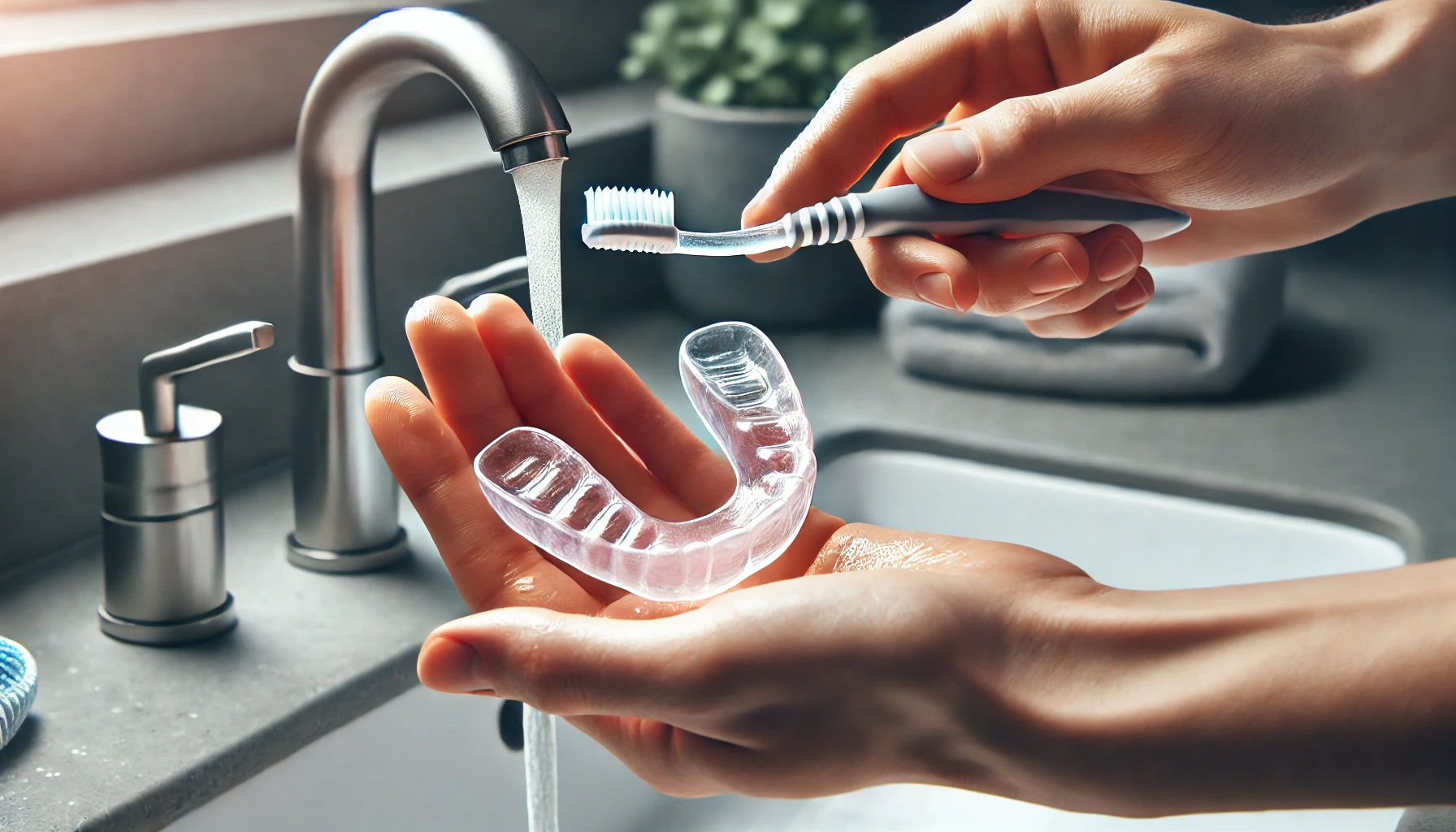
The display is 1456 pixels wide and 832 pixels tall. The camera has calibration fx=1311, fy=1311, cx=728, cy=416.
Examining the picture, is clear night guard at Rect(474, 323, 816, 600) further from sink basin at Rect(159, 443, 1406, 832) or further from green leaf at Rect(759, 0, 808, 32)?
green leaf at Rect(759, 0, 808, 32)

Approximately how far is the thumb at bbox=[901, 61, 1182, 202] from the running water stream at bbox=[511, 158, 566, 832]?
20 centimetres

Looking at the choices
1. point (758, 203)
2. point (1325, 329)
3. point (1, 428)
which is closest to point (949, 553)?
point (758, 203)

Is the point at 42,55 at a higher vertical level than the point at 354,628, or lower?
higher

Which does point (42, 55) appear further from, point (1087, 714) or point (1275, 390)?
point (1275, 390)

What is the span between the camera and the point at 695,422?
1.18m

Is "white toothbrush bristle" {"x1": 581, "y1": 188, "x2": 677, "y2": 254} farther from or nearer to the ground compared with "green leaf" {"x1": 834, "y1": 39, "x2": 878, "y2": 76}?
nearer to the ground

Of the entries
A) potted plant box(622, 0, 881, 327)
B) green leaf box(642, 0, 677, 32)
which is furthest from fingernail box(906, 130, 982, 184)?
green leaf box(642, 0, 677, 32)

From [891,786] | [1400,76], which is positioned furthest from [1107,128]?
[891,786]

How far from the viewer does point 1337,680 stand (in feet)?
1.76

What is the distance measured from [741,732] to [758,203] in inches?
14.1

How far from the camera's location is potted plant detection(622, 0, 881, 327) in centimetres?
130

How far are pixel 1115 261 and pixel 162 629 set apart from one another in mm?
625

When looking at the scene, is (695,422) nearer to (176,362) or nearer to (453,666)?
(176,362)

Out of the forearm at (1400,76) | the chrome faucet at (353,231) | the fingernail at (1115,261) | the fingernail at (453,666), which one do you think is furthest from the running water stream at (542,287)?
the forearm at (1400,76)
